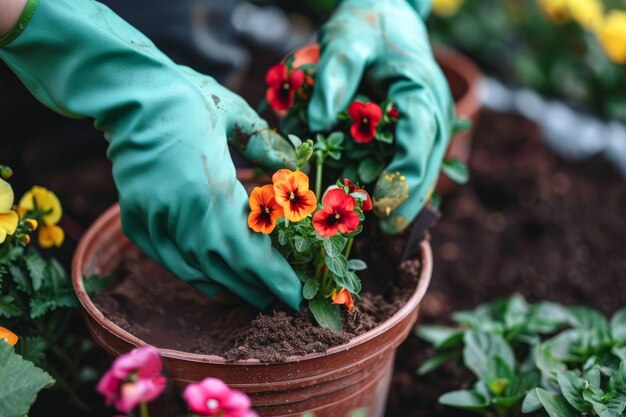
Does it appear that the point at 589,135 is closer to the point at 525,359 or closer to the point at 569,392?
the point at 525,359

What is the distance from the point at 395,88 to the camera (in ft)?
4.36

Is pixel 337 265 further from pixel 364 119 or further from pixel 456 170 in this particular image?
pixel 456 170

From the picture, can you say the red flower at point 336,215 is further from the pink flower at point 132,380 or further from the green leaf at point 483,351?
the green leaf at point 483,351

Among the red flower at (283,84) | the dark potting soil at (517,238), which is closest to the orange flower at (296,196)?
the red flower at (283,84)

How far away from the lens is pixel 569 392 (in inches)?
51.0

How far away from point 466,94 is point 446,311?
2.41 ft

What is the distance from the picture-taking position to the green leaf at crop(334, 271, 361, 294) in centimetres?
115

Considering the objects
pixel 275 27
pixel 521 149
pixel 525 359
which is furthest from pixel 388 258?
pixel 275 27

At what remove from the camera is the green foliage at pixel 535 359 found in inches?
50.6

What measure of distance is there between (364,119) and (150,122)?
1.26ft

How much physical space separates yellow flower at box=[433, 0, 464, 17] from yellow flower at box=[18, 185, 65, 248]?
1.82 metres

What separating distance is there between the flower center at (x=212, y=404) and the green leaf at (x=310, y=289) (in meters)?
0.30

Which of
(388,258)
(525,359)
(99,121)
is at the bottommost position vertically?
(525,359)

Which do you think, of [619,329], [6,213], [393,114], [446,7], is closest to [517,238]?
[619,329]
